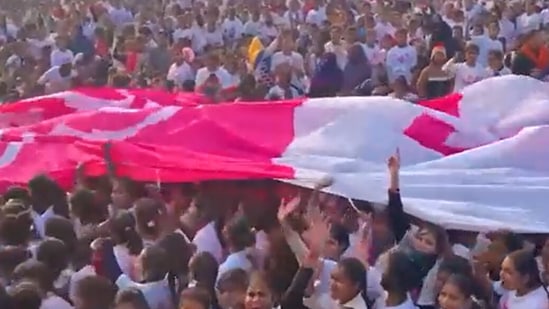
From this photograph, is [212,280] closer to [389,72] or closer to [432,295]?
[432,295]

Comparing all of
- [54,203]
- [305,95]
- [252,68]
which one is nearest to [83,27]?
[252,68]

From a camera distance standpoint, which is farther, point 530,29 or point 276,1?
point 276,1

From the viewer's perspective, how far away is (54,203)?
6891 millimetres

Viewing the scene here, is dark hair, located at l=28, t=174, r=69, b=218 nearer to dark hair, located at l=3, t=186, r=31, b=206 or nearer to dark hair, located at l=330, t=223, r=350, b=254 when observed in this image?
dark hair, located at l=3, t=186, r=31, b=206

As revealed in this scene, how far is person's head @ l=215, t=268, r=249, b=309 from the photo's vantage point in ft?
17.1

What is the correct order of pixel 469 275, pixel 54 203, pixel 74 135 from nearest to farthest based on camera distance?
pixel 469 275, pixel 54 203, pixel 74 135

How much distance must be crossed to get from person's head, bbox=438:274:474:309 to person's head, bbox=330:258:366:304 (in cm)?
34

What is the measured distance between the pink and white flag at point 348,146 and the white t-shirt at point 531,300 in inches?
55.6

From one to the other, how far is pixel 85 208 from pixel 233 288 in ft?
5.46

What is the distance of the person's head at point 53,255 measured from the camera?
558 cm

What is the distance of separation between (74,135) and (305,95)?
357cm

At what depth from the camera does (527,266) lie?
521cm

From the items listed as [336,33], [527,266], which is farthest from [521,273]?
[336,33]

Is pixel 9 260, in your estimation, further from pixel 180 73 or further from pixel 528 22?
pixel 528 22
